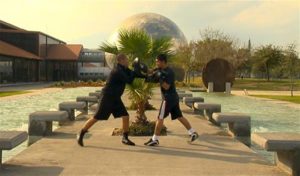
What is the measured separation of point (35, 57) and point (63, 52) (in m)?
10.1

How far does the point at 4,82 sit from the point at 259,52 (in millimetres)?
38374

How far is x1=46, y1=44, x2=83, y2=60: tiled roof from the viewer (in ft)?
223

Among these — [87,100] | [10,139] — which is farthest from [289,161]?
[87,100]

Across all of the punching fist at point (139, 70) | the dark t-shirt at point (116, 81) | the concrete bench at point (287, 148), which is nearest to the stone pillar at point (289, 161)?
the concrete bench at point (287, 148)

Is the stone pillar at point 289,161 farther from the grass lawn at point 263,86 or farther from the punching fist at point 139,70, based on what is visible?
the grass lawn at point 263,86

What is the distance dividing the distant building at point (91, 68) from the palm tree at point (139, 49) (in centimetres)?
5976

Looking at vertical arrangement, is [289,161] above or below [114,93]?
below

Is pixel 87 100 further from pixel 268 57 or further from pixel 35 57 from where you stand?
pixel 268 57

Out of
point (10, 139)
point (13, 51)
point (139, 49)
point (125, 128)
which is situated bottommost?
point (125, 128)

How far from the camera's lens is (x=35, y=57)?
60.1 metres

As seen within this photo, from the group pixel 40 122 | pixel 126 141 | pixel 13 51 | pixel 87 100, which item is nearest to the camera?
pixel 126 141

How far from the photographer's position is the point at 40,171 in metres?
6.00

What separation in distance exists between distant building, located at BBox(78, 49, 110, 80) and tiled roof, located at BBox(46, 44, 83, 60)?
2.48 meters

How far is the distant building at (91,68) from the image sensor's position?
72.5 metres
